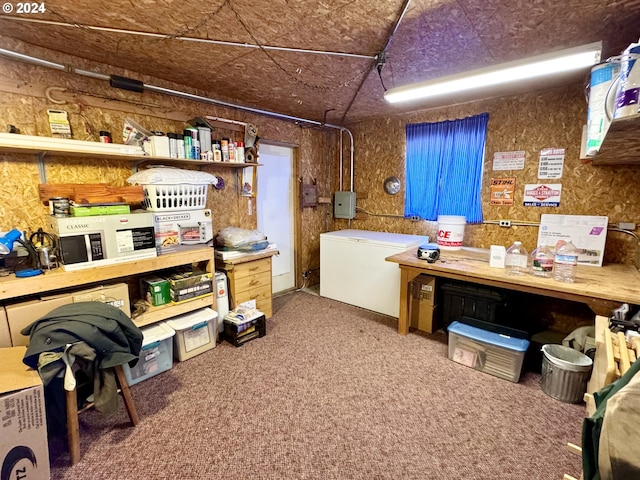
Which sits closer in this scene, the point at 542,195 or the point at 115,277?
the point at 115,277

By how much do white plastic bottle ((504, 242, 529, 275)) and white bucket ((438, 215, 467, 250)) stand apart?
52 centimetres

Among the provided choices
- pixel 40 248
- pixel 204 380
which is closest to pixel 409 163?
pixel 204 380

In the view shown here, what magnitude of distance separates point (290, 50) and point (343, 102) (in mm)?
1212

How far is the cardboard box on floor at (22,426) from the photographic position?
120cm

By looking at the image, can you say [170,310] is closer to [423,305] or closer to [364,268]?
[364,268]

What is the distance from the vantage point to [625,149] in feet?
5.76

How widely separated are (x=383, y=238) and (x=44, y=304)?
2893mm

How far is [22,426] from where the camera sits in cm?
124

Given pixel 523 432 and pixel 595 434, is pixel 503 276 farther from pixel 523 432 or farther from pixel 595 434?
pixel 595 434

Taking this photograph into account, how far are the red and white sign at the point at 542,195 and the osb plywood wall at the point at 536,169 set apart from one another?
35 millimetres

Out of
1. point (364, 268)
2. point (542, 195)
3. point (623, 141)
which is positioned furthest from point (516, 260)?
point (364, 268)

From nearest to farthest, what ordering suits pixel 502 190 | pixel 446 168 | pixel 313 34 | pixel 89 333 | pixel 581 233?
pixel 89 333
pixel 313 34
pixel 581 233
pixel 502 190
pixel 446 168

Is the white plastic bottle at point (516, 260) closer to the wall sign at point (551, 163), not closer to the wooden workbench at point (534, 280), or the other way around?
the wooden workbench at point (534, 280)

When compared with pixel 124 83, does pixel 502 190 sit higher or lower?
lower
